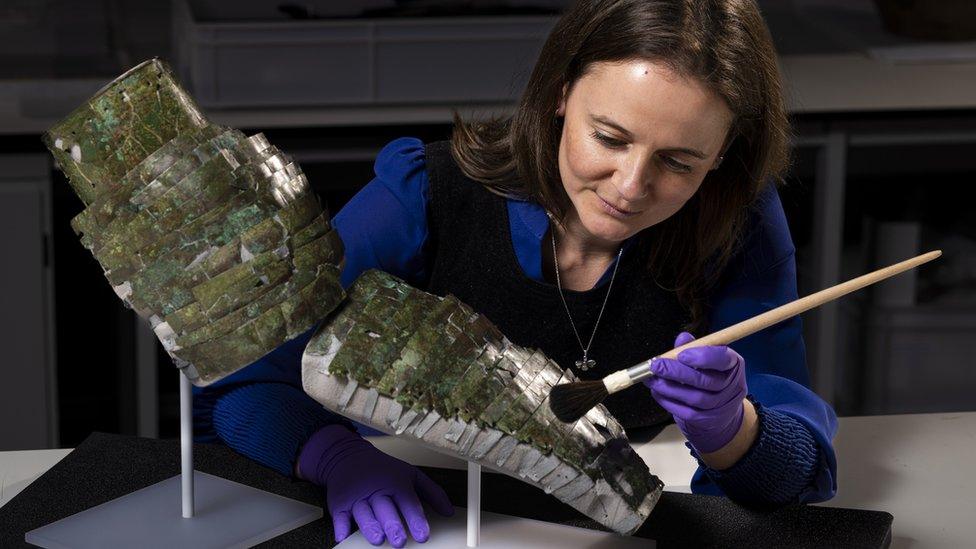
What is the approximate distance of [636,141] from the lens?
1.25m

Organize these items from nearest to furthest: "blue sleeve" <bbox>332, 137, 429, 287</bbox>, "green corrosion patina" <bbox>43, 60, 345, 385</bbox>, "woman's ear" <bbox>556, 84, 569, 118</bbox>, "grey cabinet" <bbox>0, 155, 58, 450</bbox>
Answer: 1. "green corrosion patina" <bbox>43, 60, 345, 385</bbox>
2. "woman's ear" <bbox>556, 84, 569, 118</bbox>
3. "blue sleeve" <bbox>332, 137, 429, 287</bbox>
4. "grey cabinet" <bbox>0, 155, 58, 450</bbox>

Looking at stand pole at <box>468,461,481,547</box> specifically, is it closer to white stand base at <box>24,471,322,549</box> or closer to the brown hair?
white stand base at <box>24,471,322,549</box>

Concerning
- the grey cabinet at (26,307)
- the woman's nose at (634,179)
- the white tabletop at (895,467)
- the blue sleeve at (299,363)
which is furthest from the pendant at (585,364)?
the grey cabinet at (26,307)

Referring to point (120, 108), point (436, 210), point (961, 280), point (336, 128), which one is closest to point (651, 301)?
point (436, 210)

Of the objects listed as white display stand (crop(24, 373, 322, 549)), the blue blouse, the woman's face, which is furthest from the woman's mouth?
white display stand (crop(24, 373, 322, 549))

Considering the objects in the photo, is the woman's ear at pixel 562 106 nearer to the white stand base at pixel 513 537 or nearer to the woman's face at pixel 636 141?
the woman's face at pixel 636 141

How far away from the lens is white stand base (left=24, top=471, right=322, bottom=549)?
1233mm

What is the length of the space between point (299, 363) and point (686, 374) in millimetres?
547

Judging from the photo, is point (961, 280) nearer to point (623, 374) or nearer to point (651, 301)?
point (651, 301)

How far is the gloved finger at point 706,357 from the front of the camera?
1180 millimetres

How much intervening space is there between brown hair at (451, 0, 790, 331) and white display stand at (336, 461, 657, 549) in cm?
39

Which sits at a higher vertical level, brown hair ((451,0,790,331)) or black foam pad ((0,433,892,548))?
brown hair ((451,0,790,331))

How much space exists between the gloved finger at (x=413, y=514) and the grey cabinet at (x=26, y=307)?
1235mm

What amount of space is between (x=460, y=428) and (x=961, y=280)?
2.03 metres
